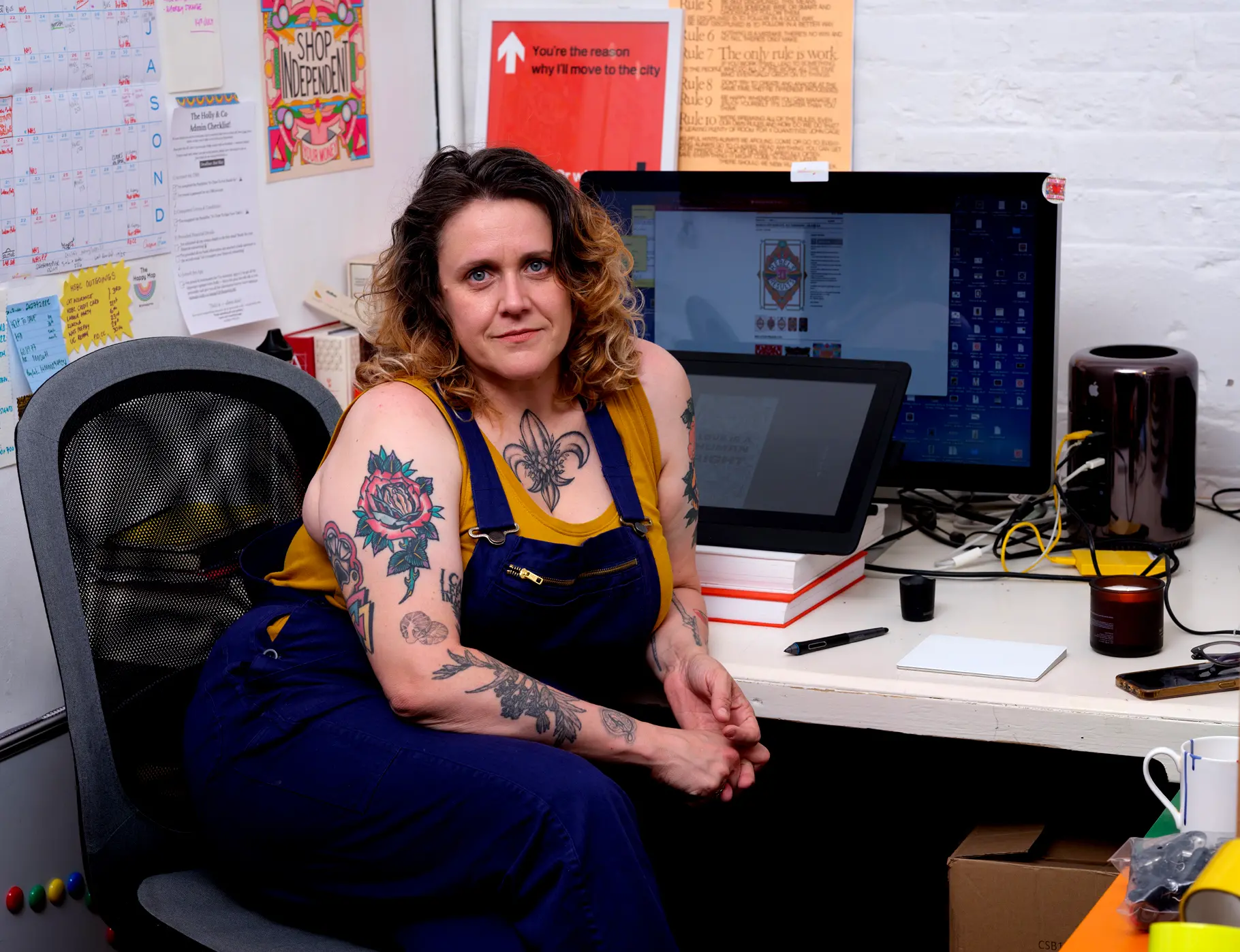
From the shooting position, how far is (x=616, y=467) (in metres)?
1.60

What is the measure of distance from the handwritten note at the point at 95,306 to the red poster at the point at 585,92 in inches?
35.6

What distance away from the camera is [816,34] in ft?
7.49

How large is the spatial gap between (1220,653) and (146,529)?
3.96ft

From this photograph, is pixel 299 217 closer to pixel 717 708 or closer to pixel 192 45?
pixel 192 45

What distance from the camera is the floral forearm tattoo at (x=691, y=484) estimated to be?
66.3 inches

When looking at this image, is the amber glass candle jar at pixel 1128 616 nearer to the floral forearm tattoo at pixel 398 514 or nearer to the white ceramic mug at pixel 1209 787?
the white ceramic mug at pixel 1209 787

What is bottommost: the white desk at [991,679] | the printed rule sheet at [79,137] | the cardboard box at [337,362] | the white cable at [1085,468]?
the white desk at [991,679]

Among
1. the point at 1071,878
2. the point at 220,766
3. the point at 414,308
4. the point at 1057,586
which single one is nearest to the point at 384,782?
the point at 220,766

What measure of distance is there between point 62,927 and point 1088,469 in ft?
5.12

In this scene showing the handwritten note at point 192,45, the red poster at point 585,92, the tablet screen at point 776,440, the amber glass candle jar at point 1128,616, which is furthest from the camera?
the red poster at point 585,92

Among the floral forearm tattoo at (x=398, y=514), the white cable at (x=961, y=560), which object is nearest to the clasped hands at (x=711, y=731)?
the floral forearm tattoo at (x=398, y=514)

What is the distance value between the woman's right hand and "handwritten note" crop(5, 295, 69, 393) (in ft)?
2.92

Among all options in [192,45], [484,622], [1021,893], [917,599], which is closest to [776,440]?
[917,599]

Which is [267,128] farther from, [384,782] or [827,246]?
[384,782]
